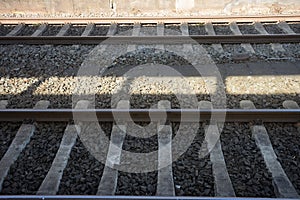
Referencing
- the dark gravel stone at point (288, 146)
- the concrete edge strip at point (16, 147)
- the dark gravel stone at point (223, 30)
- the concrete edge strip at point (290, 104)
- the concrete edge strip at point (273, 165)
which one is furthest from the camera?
the dark gravel stone at point (223, 30)

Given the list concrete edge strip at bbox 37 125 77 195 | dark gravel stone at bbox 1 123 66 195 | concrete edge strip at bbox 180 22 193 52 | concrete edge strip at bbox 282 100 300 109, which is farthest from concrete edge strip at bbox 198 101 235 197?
concrete edge strip at bbox 180 22 193 52

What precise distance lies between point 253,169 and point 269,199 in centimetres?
52

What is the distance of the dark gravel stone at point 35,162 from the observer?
314 cm

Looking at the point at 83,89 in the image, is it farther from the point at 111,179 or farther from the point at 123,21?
the point at 123,21

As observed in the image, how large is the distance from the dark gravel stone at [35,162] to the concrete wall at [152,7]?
15.6ft

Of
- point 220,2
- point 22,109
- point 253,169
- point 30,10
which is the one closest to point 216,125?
point 253,169

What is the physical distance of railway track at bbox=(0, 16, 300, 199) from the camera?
314 cm

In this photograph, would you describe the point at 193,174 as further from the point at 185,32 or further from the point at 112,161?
the point at 185,32

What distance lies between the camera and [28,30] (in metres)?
6.93

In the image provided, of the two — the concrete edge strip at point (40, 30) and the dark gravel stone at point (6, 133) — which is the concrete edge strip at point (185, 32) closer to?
the concrete edge strip at point (40, 30)

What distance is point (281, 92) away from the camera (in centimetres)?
457

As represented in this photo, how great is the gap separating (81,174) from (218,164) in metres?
1.37

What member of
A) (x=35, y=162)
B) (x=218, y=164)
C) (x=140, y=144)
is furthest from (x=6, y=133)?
(x=218, y=164)

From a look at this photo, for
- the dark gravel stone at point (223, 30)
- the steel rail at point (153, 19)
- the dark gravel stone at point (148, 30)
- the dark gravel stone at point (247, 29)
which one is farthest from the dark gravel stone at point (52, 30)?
the dark gravel stone at point (247, 29)
